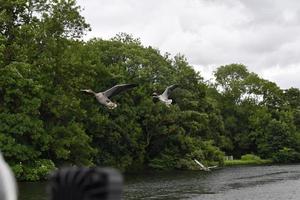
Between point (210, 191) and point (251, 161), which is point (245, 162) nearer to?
point (251, 161)

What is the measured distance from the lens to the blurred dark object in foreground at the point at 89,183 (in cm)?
136

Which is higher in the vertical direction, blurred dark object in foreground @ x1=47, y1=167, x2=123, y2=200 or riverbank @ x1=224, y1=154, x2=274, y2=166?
riverbank @ x1=224, y1=154, x2=274, y2=166

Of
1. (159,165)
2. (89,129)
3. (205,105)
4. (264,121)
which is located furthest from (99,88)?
(264,121)

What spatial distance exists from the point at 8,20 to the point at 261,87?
72.0 metres

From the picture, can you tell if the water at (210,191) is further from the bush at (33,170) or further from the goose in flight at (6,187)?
→ the goose in flight at (6,187)

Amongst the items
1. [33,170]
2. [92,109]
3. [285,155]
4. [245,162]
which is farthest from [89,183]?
[285,155]

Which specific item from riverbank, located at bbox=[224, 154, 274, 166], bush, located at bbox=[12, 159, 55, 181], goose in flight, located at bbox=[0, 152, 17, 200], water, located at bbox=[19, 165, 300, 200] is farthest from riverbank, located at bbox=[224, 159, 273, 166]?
goose in flight, located at bbox=[0, 152, 17, 200]

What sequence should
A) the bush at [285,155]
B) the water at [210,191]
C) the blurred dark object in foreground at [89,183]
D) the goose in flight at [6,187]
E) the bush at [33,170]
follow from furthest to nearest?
the bush at [285,155] < the bush at [33,170] < the water at [210,191] < the goose in flight at [6,187] < the blurred dark object in foreground at [89,183]

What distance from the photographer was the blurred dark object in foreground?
136 cm

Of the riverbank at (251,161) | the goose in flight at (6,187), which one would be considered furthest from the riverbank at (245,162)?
the goose in flight at (6,187)

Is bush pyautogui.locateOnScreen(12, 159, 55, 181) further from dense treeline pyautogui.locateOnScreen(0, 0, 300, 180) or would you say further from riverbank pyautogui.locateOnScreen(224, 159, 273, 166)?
riverbank pyautogui.locateOnScreen(224, 159, 273, 166)

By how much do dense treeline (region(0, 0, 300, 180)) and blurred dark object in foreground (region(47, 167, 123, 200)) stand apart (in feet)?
123

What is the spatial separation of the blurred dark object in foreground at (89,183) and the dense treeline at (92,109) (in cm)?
3763

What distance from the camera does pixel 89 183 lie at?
1368 millimetres
